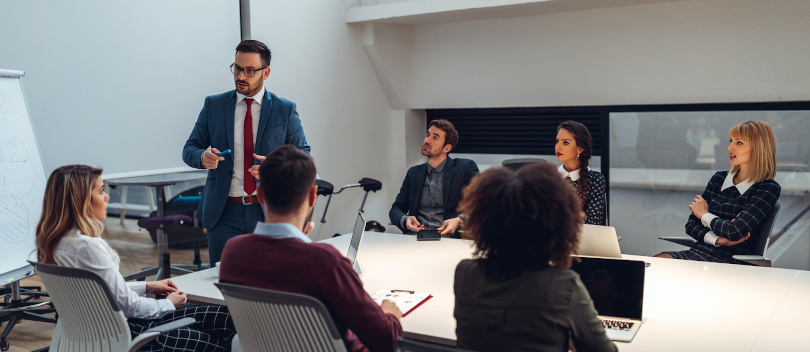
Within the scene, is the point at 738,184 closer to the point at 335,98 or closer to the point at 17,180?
the point at 335,98

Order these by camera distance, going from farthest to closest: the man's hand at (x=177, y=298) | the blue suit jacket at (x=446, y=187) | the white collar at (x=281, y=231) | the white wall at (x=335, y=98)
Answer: the white wall at (x=335, y=98) → the blue suit jacket at (x=446, y=187) → the man's hand at (x=177, y=298) → the white collar at (x=281, y=231)

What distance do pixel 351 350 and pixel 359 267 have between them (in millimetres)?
1066

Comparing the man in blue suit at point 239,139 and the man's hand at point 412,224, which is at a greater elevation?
the man in blue suit at point 239,139

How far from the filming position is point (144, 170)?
4.57 meters

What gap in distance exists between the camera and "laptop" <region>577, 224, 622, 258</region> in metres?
2.66

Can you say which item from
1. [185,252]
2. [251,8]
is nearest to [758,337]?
[251,8]

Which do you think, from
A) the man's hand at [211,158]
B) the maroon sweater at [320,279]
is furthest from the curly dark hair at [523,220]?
the man's hand at [211,158]

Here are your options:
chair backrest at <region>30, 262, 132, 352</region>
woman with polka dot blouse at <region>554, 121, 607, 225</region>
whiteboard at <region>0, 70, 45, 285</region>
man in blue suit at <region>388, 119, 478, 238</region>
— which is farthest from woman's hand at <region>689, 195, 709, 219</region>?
whiteboard at <region>0, 70, 45, 285</region>

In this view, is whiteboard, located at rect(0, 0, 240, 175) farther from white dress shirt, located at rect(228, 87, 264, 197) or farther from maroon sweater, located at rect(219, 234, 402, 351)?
maroon sweater, located at rect(219, 234, 402, 351)

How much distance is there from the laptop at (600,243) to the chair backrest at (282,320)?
1283mm

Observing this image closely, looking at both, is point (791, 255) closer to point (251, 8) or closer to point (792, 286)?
point (792, 286)

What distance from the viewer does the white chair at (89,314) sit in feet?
6.95

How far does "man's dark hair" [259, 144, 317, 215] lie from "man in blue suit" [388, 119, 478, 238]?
6.68 feet

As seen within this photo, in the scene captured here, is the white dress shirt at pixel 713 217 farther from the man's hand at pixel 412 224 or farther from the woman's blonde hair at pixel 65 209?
the woman's blonde hair at pixel 65 209
